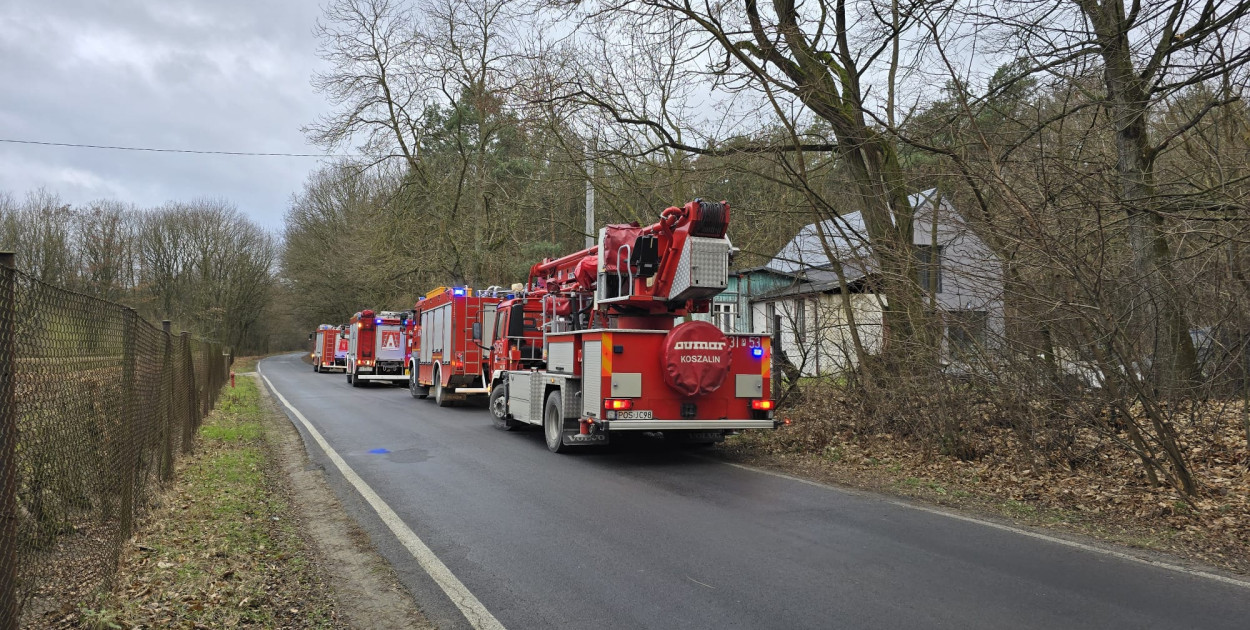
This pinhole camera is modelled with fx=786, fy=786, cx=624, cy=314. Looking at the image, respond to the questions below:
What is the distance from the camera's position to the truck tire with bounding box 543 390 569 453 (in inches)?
445

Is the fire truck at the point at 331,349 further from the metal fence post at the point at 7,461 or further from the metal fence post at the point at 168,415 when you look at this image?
the metal fence post at the point at 7,461

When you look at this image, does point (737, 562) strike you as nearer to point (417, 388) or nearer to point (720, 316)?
point (720, 316)

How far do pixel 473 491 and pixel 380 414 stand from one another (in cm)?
Result: 1029

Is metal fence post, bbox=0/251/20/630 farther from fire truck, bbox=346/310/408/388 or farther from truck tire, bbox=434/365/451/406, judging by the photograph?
fire truck, bbox=346/310/408/388

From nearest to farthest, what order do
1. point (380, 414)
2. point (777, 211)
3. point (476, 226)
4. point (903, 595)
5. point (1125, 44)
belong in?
1. point (903, 595)
2. point (1125, 44)
3. point (777, 211)
4. point (380, 414)
5. point (476, 226)

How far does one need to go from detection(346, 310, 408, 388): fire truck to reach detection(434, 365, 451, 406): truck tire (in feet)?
33.9

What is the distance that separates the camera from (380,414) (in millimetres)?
17953

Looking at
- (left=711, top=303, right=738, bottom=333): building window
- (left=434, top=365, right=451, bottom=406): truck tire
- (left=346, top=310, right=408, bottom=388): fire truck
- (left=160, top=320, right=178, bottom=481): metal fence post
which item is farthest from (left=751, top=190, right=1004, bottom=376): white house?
(left=346, top=310, right=408, bottom=388): fire truck

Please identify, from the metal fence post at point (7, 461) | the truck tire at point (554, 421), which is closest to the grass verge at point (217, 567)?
the metal fence post at point (7, 461)

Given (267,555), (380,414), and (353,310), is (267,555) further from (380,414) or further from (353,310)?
(353,310)

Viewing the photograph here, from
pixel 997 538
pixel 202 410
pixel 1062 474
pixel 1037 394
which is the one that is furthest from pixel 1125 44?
pixel 202 410

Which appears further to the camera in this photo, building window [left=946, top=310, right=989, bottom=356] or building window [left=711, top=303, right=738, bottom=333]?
building window [left=711, top=303, right=738, bottom=333]

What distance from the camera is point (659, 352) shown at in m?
10.5

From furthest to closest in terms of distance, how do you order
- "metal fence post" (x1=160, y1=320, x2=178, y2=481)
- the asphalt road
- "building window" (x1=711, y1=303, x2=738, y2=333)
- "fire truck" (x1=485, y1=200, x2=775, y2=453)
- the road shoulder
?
"building window" (x1=711, y1=303, x2=738, y2=333) < "fire truck" (x1=485, y1=200, x2=775, y2=453) < "metal fence post" (x1=160, y1=320, x2=178, y2=481) < the road shoulder < the asphalt road
